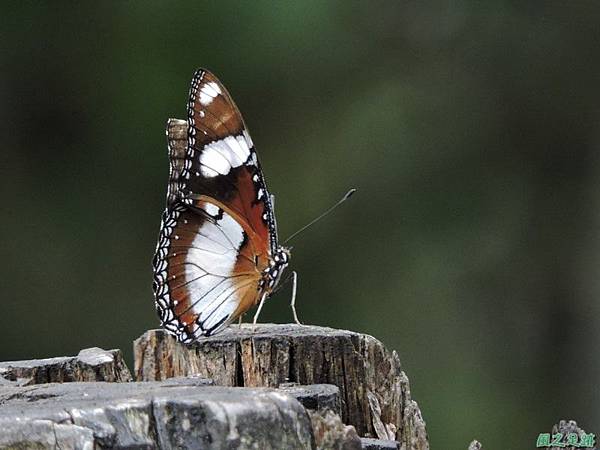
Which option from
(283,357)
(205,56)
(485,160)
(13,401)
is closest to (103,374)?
(283,357)

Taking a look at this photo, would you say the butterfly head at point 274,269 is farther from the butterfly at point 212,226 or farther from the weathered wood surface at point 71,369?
the weathered wood surface at point 71,369

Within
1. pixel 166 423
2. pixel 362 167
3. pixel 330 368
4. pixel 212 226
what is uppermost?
pixel 362 167

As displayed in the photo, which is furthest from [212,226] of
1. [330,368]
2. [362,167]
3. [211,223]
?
[362,167]

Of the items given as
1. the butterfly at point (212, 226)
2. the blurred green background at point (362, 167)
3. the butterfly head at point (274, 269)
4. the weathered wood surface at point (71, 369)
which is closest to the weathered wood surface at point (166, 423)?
the weathered wood surface at point (71, 369)

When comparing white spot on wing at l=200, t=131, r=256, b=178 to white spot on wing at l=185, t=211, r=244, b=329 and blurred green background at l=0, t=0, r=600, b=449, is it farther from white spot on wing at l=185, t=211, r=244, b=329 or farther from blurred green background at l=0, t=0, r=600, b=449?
blurred green background at l=0, t=0, r=600, b=449

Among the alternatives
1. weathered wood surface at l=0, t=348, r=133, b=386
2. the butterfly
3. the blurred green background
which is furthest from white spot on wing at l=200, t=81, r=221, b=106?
the blurred green background

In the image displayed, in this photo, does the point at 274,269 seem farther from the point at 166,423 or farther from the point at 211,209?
the point at 166,423
